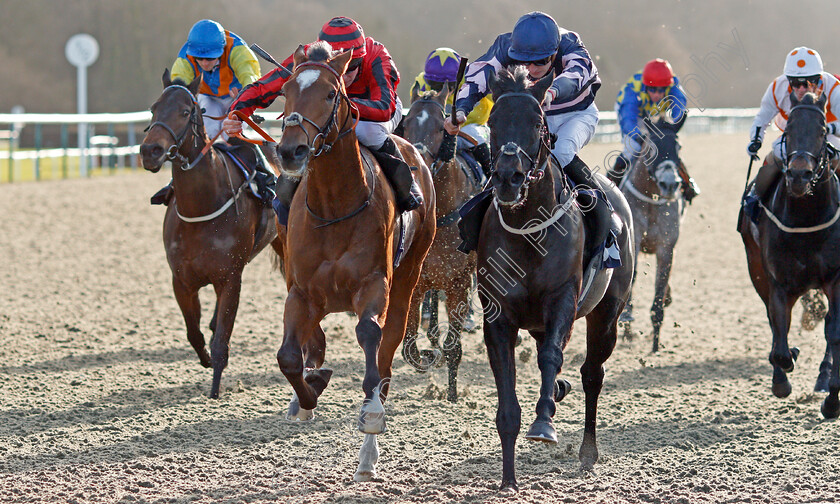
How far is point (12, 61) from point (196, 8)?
23.7ft

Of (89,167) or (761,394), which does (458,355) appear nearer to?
(761,394)

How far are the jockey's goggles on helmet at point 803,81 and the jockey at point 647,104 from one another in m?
2.13

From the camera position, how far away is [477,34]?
25266 millimetres

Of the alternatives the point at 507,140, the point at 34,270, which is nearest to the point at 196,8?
the point at 34,270

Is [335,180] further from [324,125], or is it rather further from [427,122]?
[427,122]

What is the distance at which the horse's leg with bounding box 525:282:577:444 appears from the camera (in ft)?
13.3

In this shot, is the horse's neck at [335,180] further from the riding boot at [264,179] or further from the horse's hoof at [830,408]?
the horse's hoof at [830,408]

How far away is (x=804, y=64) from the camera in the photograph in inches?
243

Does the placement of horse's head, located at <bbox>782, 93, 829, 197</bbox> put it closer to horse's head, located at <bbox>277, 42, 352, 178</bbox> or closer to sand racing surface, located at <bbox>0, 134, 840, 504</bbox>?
sand racing surface, located at <bbox>0, 134, 840, 504</bbox>

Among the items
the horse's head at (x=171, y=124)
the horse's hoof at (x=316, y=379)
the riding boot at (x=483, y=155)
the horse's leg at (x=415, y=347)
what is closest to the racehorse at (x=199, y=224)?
the horse's head at (x=171, y=124)

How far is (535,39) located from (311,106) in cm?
124

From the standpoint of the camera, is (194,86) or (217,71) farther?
(217,71)

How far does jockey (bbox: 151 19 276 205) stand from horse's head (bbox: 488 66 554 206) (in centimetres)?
290

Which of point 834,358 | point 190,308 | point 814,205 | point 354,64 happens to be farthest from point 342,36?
point 834,358
